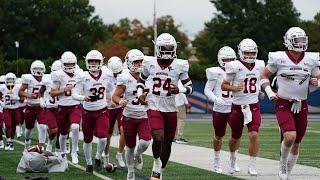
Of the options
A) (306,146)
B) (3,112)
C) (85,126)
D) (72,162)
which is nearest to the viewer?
(85,126)

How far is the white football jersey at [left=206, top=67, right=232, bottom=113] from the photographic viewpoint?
41.9ft

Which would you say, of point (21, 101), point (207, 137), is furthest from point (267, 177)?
point (207, 137)

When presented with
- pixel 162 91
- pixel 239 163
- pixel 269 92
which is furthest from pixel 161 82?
pixel 239 163

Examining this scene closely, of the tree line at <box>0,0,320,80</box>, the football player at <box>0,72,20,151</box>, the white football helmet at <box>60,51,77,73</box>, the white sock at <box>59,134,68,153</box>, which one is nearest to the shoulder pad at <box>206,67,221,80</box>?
the white football helmet at <box>60,51,77,73</box>

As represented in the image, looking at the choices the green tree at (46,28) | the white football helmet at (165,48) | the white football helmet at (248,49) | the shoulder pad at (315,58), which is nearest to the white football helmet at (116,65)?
the white football helmet at (248,49)

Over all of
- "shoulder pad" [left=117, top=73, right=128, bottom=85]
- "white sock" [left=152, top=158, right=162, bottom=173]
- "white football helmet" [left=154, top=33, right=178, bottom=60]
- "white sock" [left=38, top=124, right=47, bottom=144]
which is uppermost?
"white football helmet" [left=154, top=33, right=178, bottom=60]

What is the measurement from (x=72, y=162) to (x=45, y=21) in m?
54.3

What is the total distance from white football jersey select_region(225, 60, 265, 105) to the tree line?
46.8m

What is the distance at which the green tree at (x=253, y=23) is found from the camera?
62.3 meters

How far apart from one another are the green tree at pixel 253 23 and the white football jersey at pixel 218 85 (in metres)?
48.7

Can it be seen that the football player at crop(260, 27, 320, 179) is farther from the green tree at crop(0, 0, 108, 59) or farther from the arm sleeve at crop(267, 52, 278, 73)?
the green tree at crop(0, 0, 108, 59)

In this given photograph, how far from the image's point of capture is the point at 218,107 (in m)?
12.8

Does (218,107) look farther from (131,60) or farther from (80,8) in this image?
(80,8)

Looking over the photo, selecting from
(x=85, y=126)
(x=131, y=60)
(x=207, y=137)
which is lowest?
(x=207, y=137)
